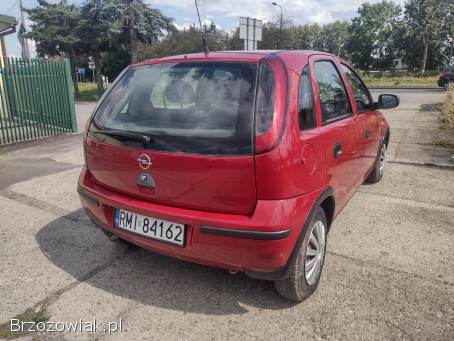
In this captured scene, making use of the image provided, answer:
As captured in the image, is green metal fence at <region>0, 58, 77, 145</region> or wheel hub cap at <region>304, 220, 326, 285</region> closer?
wheel hub cap at <region>304, 220, 326, 285</region>

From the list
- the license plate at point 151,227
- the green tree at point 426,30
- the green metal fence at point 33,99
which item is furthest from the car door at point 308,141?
the green tree at point 426,30

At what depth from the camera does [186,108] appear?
241 centimetres

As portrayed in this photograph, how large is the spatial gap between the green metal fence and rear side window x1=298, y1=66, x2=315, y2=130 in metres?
7.93

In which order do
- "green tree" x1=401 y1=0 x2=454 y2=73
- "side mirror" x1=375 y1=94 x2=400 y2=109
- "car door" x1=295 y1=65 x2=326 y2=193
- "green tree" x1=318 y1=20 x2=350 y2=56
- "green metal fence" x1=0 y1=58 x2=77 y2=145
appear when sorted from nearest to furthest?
"car door" x1=295 y1=65 x2=326 y2=193
"side mirror" x1=375 y1=94 x2=400 y2=109
"green metal fence" x1=0 y1=58 x2=77 y2=145
"green tree" x1=401 y1=0 x2=454 y2=73
"green tree" x1=318 y1=20 x2=350 y2=56

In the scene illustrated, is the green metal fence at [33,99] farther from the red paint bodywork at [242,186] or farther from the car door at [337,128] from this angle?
the car door at [337,128]

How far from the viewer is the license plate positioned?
2.32 meters

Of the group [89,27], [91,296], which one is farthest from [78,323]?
[89,27]

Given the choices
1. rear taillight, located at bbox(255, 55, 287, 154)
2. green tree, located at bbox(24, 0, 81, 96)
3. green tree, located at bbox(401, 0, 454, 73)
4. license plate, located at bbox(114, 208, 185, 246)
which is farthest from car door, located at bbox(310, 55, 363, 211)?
green tree, located at bbox(401, 0, 454, 73)

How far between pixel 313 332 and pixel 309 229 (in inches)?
24.2

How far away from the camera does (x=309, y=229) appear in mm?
2363

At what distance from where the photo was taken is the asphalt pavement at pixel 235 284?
2.32 metres

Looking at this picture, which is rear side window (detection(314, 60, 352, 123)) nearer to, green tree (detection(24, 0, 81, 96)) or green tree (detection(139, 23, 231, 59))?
green tree (detection(24, 0, 81, 96))

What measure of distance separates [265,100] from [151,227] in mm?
1081

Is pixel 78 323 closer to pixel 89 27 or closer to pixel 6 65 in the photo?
pixel 6 65
